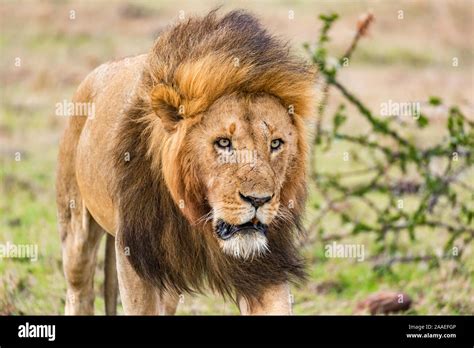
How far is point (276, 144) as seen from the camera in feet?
15.7

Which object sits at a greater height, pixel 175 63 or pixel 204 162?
pixel 175 63

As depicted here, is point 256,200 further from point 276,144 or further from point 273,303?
point 273,303

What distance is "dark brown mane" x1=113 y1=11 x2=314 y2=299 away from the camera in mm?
4859

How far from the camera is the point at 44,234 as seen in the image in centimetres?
854

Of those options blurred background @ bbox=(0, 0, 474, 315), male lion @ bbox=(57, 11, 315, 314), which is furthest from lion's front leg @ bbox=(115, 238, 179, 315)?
blurred background @ bbox=(0, 0, 474, 315)

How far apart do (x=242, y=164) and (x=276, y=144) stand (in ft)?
0.76

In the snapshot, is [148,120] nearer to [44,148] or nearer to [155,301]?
[155,301]

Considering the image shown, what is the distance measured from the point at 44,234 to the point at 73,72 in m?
6.09

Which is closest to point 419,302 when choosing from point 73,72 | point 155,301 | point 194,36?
point 155,301

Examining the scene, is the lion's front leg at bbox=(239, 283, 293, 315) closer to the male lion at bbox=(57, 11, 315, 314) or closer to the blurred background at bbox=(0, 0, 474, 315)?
the male lion at bbox=(57, 11, 315, 314)

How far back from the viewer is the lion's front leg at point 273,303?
510 cm

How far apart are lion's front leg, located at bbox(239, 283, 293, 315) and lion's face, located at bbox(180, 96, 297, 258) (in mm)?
336

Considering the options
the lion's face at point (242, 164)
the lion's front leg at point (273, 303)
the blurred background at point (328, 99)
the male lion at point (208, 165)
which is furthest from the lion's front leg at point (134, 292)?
the blurred background at point (328, 99)
